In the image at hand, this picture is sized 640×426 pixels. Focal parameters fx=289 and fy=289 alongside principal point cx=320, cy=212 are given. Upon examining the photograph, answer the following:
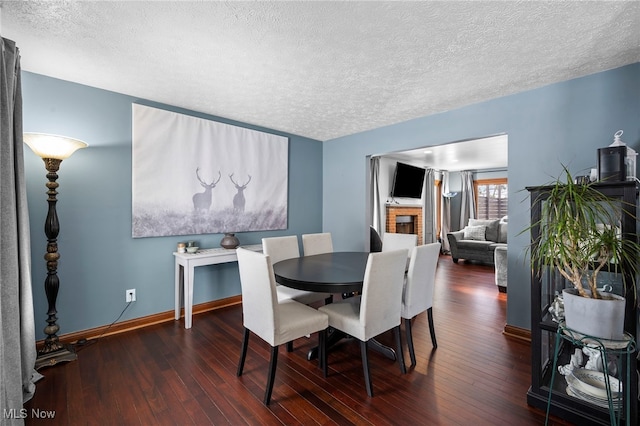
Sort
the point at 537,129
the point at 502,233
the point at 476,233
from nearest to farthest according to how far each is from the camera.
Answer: the point at 537,129 < the point at 502,233 < the point at 476,233

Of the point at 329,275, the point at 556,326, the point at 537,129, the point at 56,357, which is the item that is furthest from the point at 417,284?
the point at 56,357

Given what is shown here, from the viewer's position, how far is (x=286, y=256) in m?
3.08

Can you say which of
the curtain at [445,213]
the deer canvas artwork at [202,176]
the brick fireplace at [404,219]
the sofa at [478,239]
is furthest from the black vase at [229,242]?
the curtain at [445,213]

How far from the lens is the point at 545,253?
159 cm

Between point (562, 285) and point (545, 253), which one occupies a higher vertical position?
point (545, 253)

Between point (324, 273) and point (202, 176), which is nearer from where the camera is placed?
point (324, 273)

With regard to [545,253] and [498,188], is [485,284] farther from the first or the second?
[498,188]

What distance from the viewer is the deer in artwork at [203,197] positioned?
11.0 feet

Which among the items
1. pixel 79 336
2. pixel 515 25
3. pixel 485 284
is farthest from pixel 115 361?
pixel 485 284

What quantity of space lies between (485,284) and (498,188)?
4.38m

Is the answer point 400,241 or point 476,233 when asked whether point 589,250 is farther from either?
point 476,233

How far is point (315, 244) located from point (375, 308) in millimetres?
1455

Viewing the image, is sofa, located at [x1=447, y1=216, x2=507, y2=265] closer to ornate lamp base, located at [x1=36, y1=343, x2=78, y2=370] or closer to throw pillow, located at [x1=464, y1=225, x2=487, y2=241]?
throw pillow, located at [x1=464, y1=225, x2=487, y2=241]

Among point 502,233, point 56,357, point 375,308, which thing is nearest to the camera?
point 375,308
